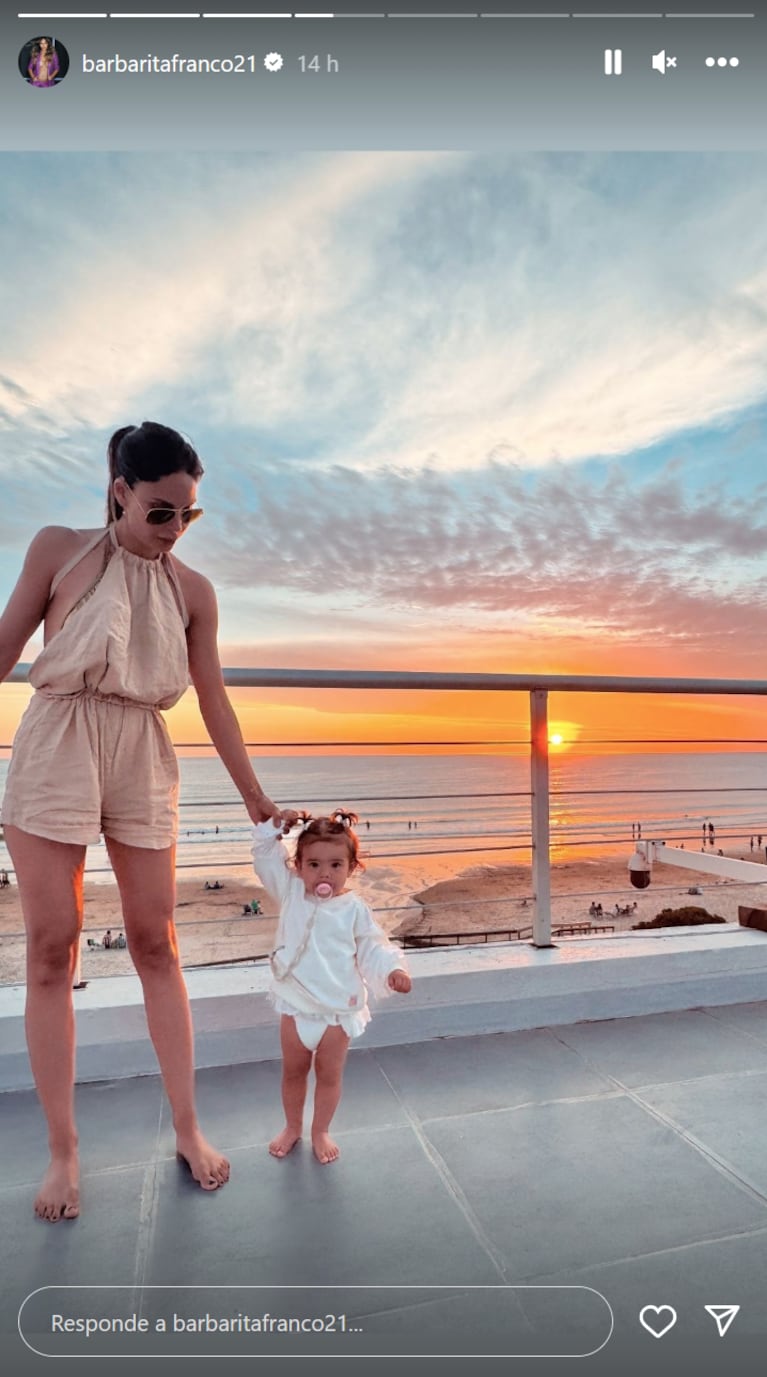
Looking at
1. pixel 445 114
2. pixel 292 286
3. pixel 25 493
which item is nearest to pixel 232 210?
pixel 292 286

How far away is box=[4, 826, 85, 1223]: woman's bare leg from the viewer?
1336 mm

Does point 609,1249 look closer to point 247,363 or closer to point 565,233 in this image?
point 565,233

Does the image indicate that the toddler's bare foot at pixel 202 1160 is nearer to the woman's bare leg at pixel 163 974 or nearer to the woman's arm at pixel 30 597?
the woman's bare leg at pixel 163 974

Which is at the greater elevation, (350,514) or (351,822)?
(350,514)

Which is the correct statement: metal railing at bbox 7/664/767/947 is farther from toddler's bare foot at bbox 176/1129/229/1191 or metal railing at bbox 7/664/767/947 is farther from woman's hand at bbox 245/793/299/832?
toddler's bare foot at bbox 176/1129/229/1191

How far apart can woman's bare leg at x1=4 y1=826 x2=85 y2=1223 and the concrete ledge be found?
0.47 meters

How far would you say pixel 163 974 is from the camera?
1.48 meters

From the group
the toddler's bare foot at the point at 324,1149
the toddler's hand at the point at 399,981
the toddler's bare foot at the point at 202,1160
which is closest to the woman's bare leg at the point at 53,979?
the toddler's bare foot at the point at 202,1160

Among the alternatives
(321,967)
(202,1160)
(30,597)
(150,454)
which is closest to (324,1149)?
(202,1160)

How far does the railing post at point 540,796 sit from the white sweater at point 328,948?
927 mm

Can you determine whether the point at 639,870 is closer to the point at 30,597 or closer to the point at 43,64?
the point at 30,597

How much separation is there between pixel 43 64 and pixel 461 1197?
1.89 m

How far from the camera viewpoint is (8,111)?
1087 millimetres

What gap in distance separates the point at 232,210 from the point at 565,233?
2.89 feet
